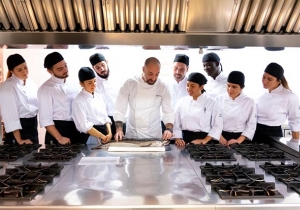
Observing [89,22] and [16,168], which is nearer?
[16,168]

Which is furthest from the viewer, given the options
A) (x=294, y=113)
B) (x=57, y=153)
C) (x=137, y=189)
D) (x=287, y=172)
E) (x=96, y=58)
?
(x=96, y=58)

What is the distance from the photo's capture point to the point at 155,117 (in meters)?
2.74

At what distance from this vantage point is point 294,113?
279 centimetres

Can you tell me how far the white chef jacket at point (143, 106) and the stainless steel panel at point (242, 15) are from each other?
0.97m

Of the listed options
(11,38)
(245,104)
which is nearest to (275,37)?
(245,104)

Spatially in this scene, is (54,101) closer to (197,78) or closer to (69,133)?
(69,133)

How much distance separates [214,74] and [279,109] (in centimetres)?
72

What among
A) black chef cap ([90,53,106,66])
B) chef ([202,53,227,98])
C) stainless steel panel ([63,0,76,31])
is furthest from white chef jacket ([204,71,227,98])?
stainless steel panel ([63,0,76,31])

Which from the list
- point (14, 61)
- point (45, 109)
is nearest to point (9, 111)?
point (45, 109)

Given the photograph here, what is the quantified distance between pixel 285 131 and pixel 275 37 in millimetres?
2023

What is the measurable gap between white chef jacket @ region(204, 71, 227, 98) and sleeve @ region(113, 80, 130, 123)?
0.85 meters

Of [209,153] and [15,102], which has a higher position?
[15,102]

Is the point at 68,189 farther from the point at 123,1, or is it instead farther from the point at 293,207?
the point at 123,1

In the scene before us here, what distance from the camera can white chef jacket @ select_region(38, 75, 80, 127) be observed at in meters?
2.53
